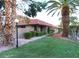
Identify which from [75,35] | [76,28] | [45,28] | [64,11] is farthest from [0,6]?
[45,28]

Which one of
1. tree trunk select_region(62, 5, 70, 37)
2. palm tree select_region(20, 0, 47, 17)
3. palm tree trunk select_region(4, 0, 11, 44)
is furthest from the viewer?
tree trunk select_region(62, 5, 70, 37)

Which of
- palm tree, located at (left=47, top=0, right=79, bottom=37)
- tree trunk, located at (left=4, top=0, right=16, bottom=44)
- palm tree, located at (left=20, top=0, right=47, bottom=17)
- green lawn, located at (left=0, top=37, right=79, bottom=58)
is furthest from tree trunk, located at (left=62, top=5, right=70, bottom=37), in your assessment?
green lawn, located at (left=0, top=37, right=79, bottom=58)

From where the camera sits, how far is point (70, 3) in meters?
29.2

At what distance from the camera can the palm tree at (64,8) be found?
93.9 feet

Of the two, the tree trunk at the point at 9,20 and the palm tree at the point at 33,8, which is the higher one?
the palm tree at the point at 33,8

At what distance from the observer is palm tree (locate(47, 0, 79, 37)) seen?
28609 mm

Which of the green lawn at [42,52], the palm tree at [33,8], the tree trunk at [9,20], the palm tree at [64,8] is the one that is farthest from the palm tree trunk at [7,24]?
the palm tree at [64,8]

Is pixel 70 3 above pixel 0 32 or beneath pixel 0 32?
above

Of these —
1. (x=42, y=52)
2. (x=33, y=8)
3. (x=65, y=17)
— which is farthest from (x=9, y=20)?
(x=65, y=17)

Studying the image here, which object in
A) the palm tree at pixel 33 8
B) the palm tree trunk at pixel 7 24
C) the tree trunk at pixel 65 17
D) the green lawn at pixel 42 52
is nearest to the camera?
the green lawn at pixel 42 52

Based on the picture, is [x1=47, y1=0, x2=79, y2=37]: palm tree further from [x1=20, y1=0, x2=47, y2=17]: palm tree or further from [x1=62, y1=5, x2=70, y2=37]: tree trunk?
[x1=20, y1=0, x2=47, y2=17]: palm tree

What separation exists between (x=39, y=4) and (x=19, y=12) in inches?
108

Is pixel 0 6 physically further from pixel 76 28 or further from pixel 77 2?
pixel 76 28

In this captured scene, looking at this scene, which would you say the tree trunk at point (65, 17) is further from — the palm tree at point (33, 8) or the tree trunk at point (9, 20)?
the tree trunk at point (9, 20)
